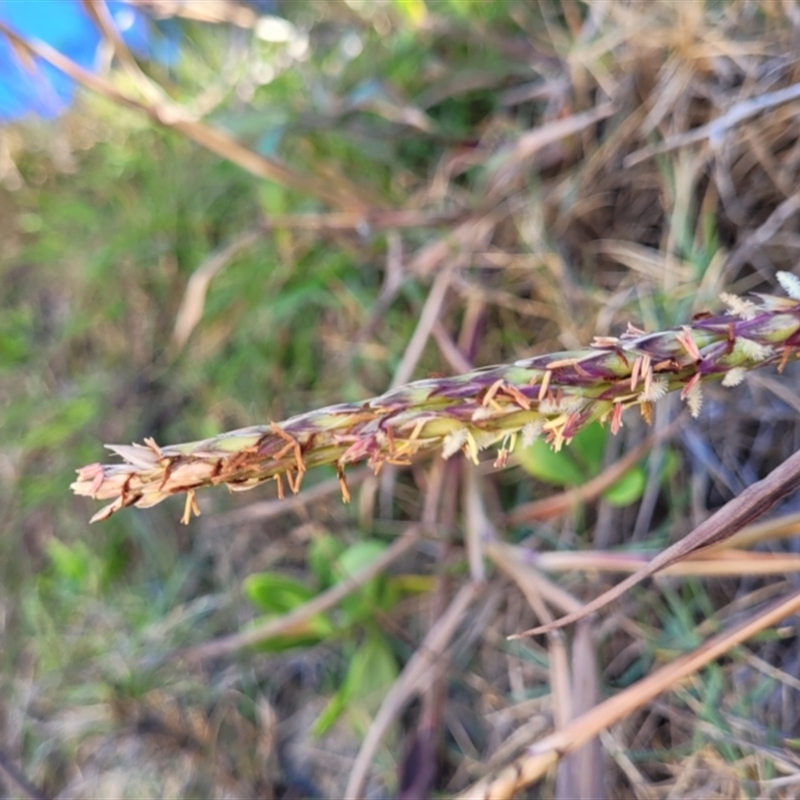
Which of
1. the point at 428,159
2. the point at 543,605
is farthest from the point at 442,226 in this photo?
the point at 543,605

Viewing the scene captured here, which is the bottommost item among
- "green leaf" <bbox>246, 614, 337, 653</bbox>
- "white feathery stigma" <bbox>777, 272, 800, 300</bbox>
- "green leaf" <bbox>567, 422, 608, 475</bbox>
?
"green leaf" <bbox>246, 614, 337, 653</bbox>

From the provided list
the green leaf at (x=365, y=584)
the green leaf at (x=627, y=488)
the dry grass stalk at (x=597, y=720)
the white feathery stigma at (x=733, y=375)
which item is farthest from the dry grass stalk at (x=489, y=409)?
the green leaf at (x=365, y=584)

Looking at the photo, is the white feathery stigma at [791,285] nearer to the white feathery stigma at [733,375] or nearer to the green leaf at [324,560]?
the white feathery stigma at [733,375]

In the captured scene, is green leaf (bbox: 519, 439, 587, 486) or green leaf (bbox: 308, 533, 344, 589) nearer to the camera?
green leaf (bbox: 519, 439, 587, 486)

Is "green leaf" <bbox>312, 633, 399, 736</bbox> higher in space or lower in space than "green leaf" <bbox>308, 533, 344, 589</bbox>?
lower

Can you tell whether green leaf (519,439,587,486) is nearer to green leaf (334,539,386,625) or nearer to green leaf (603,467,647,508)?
green leaf (603,467,647,508)

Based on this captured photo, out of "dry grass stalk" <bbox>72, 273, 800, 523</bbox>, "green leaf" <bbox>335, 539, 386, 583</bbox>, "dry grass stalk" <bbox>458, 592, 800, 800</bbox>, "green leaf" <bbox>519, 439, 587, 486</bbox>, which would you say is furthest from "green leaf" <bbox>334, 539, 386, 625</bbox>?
"dry grass stalk" <bbox>72, 273, 800, 523</bbox>

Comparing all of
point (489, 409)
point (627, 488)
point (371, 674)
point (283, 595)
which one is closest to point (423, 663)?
point (371, 674)

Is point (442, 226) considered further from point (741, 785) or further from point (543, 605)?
point (741, 785)
